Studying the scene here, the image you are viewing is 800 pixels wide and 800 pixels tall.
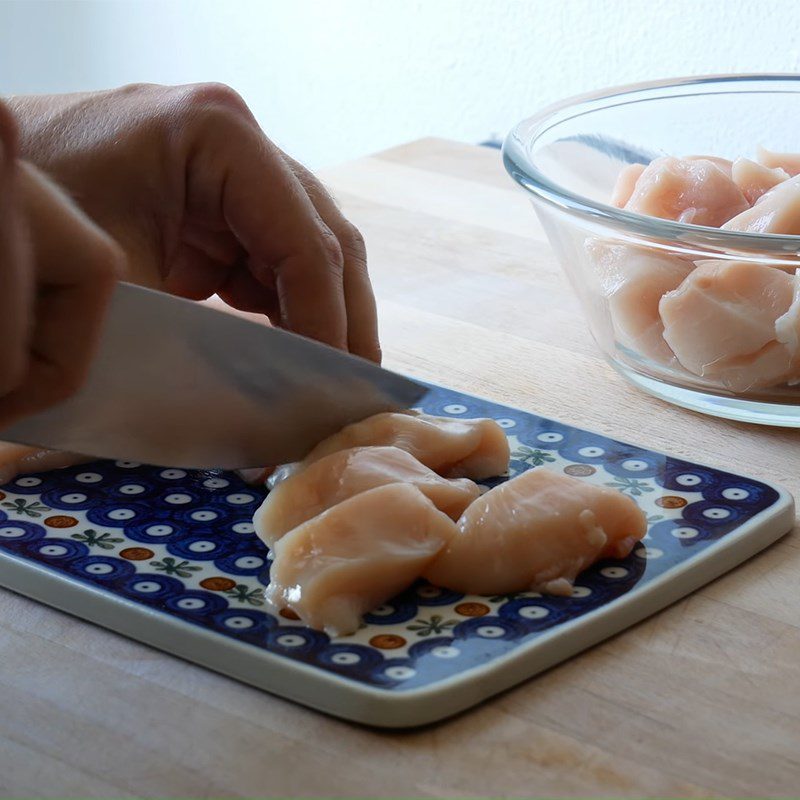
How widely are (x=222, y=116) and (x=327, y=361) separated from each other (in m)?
0.31

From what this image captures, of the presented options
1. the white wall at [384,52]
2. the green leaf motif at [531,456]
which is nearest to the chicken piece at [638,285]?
the green leaf motif at [531,456]

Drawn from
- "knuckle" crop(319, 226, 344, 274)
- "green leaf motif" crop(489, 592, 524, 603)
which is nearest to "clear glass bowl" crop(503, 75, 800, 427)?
"knuckle" crop(319, 226, 344, 274)

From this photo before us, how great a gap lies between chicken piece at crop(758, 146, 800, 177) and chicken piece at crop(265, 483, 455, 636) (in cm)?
83

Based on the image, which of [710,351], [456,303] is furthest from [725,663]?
[456,303]

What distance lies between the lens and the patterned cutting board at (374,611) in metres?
0.89

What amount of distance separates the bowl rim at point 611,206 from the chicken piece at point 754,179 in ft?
0.55

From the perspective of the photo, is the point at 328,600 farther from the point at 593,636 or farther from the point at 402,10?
the point at 402,10

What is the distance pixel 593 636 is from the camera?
95cm

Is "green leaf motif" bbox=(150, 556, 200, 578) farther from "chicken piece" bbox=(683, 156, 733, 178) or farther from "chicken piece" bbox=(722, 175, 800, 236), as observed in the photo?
"chicken piece" bbox=(683, 156, 733, 178)

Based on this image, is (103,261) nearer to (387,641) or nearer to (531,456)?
(387,641)

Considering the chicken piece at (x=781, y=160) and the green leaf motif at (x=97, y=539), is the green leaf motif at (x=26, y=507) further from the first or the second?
the chicken piece at (x=781, y=160)

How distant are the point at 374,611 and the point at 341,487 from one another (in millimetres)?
138

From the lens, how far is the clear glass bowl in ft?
4.15

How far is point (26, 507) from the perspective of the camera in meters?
1.15
